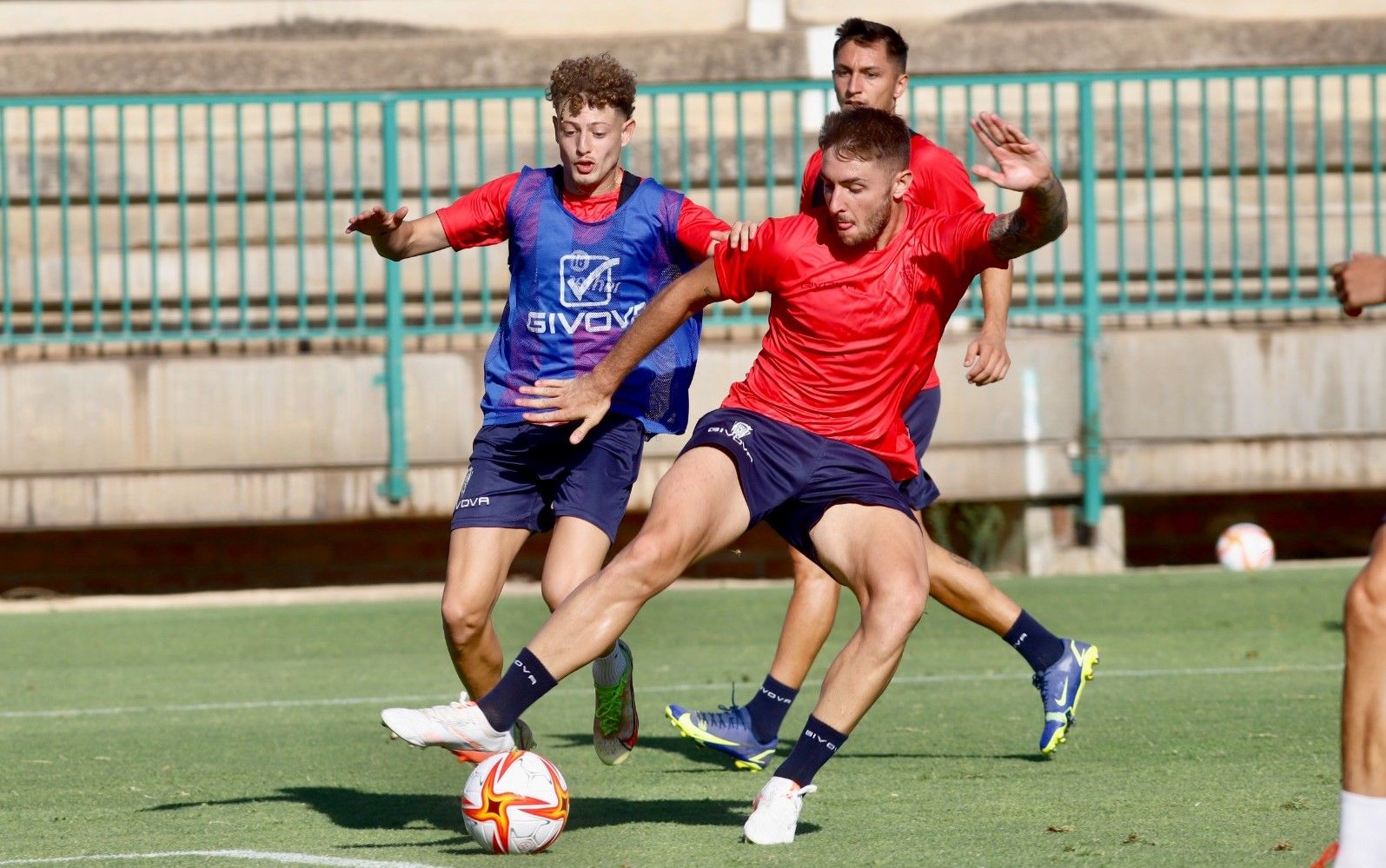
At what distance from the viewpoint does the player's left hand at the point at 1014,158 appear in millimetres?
4980

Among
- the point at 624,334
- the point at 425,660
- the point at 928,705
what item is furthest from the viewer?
the point at 425,660

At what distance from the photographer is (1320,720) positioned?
6.89 m

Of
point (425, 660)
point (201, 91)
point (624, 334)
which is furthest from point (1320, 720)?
point (201, 91)

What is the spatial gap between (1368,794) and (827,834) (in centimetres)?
169

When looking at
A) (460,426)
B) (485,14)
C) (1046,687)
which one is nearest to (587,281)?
(1046,687)

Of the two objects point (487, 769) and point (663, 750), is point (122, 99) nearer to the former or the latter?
point (663, 750)

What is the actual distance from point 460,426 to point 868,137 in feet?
23.2

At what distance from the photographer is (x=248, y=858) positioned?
4.86m

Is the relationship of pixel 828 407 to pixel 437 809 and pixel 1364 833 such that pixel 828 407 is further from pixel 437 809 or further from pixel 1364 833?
pixel 1364 833

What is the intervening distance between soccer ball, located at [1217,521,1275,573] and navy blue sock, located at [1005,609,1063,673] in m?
5.69

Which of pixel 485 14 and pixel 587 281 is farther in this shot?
pixel 485 14

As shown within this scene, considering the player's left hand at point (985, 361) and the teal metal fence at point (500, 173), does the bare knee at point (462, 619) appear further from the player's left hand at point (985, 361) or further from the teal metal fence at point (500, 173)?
the teal metal fence at point (500, 173)

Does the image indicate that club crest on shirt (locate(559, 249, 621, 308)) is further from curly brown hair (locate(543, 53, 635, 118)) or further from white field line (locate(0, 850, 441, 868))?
white field line (locate(0, 850, 441, 868))

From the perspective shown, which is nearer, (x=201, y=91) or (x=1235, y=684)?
(x=1235, y=684)
